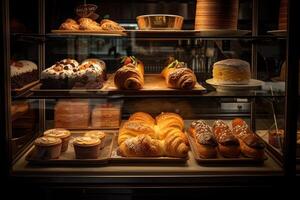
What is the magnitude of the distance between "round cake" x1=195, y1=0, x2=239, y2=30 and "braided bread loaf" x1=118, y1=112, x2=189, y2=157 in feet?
1.76

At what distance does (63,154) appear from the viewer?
1.97 meters

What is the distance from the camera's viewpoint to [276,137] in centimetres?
198

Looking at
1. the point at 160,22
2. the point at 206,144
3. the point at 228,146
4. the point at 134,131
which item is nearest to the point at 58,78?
the point at 134,131

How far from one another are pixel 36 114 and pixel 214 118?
105 centimetres

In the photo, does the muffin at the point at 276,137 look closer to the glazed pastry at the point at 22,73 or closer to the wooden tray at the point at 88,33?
the wooden tray at the point at 88,33

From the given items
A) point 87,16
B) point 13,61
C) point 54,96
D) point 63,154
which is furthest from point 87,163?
point 87,16

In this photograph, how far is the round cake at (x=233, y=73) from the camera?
1.96 m

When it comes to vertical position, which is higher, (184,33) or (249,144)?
(184,33)

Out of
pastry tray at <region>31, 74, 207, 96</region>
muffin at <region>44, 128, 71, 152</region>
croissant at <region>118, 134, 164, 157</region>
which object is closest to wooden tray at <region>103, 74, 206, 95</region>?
pastry tray at <region>31, 74, 207, 96</region>

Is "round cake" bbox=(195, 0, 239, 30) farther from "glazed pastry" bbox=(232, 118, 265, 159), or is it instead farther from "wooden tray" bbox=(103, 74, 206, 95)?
"glazed pastry" bbox=(232, 118, 265, 159)

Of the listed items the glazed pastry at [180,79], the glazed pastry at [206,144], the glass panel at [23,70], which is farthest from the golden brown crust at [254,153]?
the glass panel at [23,70]

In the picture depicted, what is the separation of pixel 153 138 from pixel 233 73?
52cm

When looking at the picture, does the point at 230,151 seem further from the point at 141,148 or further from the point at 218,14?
the point at 218,14

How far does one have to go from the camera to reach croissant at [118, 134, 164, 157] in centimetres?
189
